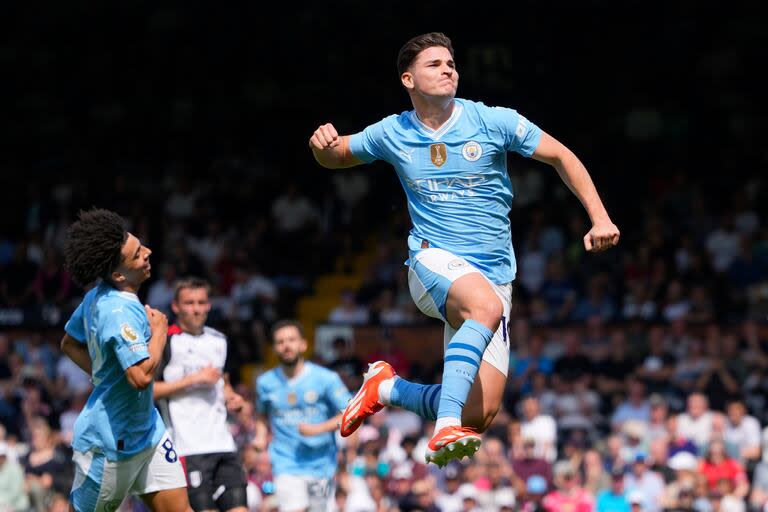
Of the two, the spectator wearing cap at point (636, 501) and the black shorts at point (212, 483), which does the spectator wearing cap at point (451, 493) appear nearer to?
the spectator wearing cap at point (636, 501)

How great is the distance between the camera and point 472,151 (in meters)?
6.91

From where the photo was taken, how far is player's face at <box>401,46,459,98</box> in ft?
22.6

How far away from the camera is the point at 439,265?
6852 millimetres

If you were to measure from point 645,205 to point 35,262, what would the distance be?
8.55m

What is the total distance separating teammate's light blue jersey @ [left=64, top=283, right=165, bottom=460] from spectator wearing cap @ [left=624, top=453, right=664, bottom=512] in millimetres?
6867

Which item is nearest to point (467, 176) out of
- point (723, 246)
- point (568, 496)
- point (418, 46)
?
point (418, 46)

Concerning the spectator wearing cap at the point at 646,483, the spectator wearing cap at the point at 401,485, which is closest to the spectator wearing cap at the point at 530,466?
the spectator wearing cap at the point at 646,483

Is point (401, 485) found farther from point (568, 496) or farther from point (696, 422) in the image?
point (696, 422)

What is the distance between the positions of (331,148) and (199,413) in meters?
3.00

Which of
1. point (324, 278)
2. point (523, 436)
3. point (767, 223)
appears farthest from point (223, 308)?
point (767, 223)

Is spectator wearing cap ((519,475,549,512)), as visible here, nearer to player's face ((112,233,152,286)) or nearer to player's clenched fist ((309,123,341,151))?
player's face ((112,233,152,286))

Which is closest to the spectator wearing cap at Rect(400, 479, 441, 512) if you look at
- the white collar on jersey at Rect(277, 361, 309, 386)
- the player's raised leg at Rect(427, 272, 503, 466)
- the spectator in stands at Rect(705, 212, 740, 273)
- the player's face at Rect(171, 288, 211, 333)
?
the white collar on jersey at Rect(277, 361, 309, 386)

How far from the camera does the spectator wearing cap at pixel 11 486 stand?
13.9m

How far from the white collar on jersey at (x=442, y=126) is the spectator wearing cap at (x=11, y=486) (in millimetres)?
8539
